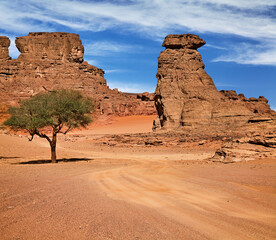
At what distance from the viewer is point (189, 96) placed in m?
38.7

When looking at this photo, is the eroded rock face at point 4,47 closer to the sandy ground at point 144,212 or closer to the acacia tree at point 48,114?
the acacia tree at point 48,114

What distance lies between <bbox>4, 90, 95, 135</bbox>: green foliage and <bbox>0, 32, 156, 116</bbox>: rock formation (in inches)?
2499

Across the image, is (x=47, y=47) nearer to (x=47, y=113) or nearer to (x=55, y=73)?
(x=55, y=73)

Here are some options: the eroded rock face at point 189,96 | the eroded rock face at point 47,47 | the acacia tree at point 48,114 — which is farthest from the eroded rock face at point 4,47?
the acacia tree at point 48,114

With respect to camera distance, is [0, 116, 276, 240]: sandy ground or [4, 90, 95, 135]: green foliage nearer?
[0, 116, 276, 240]: sandy ground

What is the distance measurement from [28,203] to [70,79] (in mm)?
88343

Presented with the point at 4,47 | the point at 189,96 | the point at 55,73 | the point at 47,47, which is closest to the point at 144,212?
the point at 189,96

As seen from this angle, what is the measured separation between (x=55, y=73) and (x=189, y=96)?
65.2 meters

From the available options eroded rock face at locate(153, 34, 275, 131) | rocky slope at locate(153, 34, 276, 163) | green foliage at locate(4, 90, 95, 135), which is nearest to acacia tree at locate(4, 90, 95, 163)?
green foliage at locate(4, 90, 95, 135)

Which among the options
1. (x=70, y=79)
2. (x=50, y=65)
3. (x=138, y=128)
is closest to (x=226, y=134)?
(x=138, y=128)

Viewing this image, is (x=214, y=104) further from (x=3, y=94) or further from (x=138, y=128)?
(x=3, y=94)

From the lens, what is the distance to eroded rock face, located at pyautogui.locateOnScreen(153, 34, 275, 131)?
34719 mm

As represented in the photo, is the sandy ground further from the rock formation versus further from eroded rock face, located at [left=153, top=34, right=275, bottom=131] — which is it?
the rock formation

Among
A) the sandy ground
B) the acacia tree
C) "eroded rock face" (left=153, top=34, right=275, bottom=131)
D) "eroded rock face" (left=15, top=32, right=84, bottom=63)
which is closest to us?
the sandy ground
